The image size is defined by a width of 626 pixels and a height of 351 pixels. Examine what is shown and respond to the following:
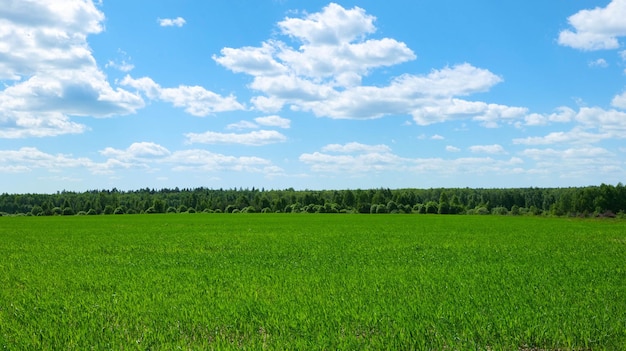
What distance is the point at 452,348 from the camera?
32.3 feet

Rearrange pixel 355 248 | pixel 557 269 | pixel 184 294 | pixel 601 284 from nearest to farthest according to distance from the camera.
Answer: pixel 184 294 < pixel 601 284 < pixel 557 269 < pixel 355 248

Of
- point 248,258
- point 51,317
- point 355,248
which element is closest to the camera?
point 51,317

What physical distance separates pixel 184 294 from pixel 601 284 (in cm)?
1383

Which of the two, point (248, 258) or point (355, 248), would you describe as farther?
point (355, 248)

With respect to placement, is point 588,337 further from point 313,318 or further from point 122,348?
point 122,348

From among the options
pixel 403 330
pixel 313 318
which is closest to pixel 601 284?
pixel 403 330

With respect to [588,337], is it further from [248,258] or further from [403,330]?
[248,258]

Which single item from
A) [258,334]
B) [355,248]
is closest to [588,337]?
[258,334]

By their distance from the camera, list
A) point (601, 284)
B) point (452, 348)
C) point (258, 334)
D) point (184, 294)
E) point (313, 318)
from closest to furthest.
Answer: point (452, 348) < point (258, 334) < point (313, 318) < point (184, 294) < point (601, 284)

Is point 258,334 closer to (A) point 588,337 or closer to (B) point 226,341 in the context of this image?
(B) point 226,341

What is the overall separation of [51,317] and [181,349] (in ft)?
16.6

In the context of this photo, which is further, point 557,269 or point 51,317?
point 557,269

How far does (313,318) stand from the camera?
12086mm

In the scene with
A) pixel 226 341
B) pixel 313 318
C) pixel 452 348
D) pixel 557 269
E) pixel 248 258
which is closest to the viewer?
pixel 452 348
